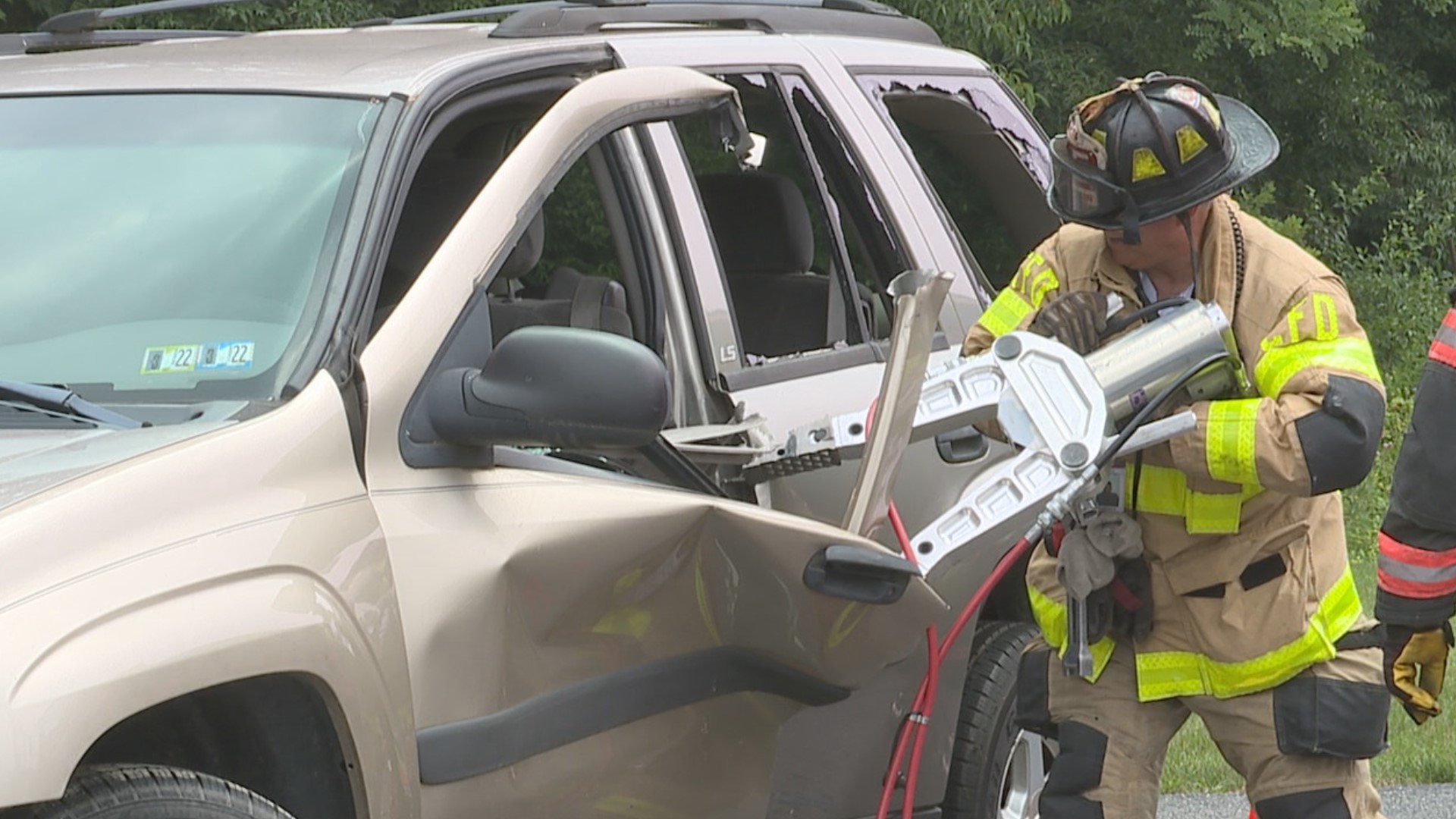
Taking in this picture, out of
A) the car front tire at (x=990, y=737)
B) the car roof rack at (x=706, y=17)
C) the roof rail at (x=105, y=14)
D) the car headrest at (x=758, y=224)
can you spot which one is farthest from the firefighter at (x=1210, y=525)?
the roof rail at (x=105, y=14)

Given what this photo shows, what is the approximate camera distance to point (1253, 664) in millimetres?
3703

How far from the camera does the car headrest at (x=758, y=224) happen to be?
17.0ft

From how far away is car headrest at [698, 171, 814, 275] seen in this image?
517 centimetres

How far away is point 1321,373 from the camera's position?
347cm

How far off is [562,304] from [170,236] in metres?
1.47

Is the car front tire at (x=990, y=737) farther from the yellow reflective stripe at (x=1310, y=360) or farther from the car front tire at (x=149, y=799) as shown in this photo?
the car front tire at (x=149, y=799)

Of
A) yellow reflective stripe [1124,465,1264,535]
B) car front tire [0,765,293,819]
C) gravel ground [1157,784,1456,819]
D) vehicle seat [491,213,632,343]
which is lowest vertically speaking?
gravel ground [1157,784,1456,819]

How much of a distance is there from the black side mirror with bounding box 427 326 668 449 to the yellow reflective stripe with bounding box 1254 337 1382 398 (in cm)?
119

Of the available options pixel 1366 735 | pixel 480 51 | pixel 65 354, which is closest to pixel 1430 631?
pixel 1366 735

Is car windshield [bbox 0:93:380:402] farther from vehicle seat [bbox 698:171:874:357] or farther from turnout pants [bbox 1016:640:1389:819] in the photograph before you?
vehicle seat [bbox 698:171:874:357]

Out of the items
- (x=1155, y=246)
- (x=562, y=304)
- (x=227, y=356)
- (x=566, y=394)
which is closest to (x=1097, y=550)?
(x=1155, y=246)

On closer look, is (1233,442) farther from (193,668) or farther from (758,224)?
(758,224)

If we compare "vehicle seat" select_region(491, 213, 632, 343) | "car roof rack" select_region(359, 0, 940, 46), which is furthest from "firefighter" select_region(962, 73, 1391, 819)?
"car roof rack" select_region(359, 0, 940, 46)

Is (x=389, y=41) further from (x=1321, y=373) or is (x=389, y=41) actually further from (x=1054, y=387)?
(x=1321, y=373)
